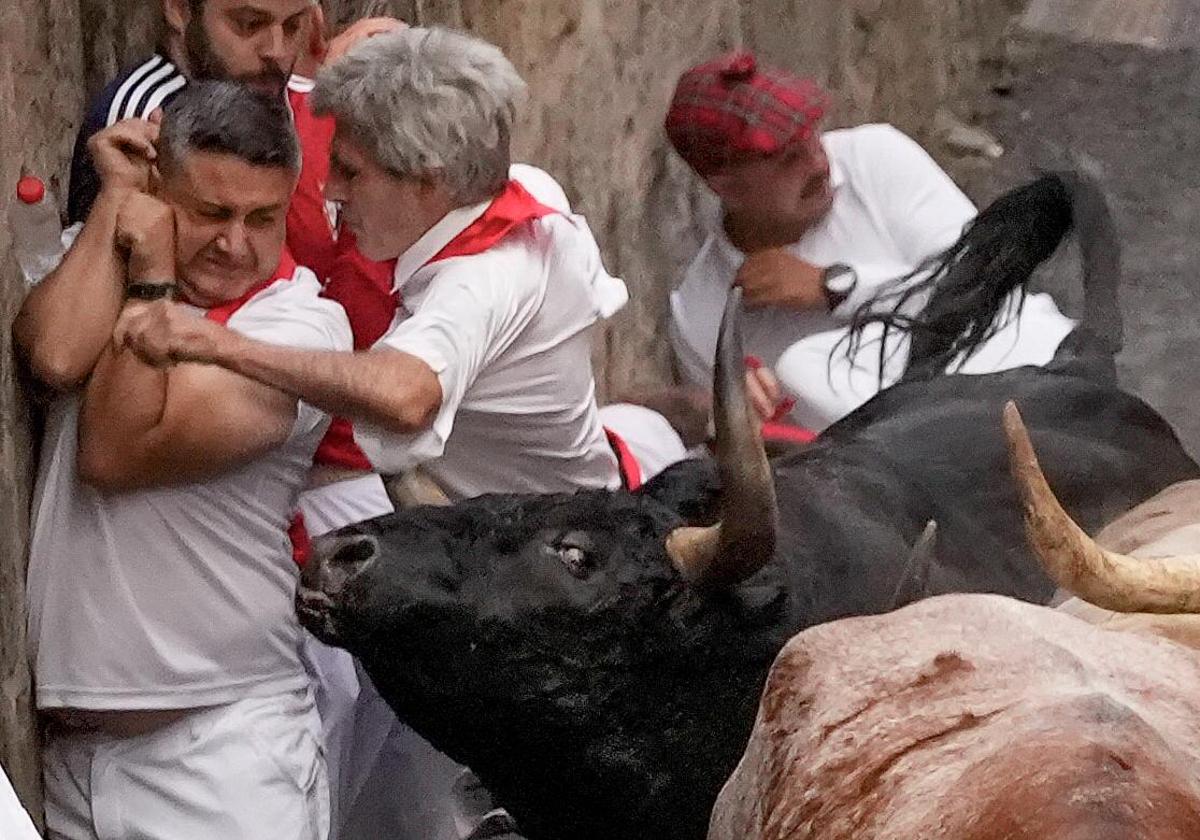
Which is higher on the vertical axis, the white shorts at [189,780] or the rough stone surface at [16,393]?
the rough stone surface at [16,393]

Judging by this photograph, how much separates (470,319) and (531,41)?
185cm

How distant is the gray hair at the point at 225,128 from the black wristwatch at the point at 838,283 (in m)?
1.47

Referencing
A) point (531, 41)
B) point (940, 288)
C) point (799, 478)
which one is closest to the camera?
point (799, 478)

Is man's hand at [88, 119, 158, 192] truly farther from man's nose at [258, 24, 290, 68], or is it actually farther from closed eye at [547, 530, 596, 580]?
closed eye at [547, 530, 596, 580]

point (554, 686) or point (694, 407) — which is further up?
point (554, 686)

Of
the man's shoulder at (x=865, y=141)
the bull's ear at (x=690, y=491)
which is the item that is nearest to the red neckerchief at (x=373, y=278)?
the bull's ear at (x=690, y=491)

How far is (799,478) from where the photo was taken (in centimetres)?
304

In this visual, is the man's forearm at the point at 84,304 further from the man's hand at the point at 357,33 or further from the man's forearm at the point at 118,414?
the man's hand at the point at 357,33

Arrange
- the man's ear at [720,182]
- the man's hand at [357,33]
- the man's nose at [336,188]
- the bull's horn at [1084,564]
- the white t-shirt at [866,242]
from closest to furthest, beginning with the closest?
the bull's horn at [1084,564]
the man's nose at [336,188]
the man's hand at [357,33]
the white t-shirt at [866,242]
the man's ear at [720,182]

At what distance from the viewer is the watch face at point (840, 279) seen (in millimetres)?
3990

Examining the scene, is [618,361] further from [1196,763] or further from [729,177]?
[1196,763]

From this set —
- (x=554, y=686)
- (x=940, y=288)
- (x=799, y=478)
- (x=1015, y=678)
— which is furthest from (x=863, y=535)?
(x=1015, y=678)

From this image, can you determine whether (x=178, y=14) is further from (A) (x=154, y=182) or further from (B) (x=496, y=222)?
(B) (x=496, y=222)

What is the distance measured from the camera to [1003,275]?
3.57 meters
